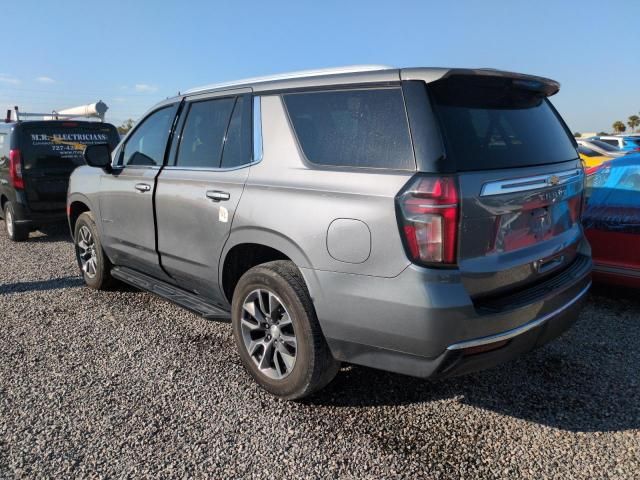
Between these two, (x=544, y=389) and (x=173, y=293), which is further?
(x=173, y=293)

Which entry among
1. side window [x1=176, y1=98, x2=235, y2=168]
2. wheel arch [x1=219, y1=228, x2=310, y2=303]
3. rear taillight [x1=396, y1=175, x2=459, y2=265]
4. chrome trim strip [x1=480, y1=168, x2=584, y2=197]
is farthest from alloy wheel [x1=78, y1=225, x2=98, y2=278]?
chrome trim strip [x1=480, y1=168, x2=584, y2=197]

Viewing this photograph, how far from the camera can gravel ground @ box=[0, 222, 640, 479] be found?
2.41 meters

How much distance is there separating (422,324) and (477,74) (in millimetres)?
1233

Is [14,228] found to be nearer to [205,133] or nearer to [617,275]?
[205,133]

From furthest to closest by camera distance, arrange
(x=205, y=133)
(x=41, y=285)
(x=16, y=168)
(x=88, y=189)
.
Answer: (x=16, y=168) → (x=41, y=285) → (x=88, y=189) → (x=205, y=133)

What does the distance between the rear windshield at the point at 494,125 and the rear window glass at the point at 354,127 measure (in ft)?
0.66

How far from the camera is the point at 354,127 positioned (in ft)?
8.46

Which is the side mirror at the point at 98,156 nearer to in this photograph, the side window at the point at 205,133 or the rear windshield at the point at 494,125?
the side window at the point at 205,133

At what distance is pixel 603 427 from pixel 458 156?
5.61ft

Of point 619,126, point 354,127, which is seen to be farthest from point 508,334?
point 619,126

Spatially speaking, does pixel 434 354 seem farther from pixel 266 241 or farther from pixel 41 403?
pixel 41 403

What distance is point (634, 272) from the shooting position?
13.7 ft

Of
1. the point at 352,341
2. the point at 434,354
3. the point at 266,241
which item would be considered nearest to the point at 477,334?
the point at 434,354

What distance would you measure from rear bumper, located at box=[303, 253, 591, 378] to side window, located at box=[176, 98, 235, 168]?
133 cm
